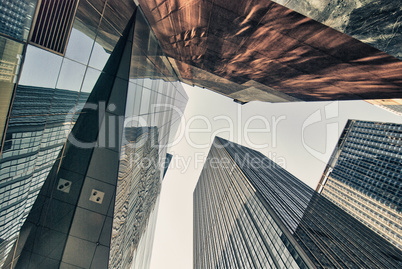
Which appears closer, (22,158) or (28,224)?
(22,158)

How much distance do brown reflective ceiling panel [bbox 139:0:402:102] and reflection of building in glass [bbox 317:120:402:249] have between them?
166510 mm

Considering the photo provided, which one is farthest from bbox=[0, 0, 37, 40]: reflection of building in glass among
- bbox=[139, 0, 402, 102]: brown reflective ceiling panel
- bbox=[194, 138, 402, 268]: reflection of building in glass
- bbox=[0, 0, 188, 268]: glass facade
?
bbox=[194, 138, 402, 268]: reflection of building in glass

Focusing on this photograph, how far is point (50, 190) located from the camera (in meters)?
6.55

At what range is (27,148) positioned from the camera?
5.47 metres

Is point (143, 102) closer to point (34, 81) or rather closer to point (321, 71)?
point (34, 81)

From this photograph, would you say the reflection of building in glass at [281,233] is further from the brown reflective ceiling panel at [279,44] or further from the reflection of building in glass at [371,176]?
the brown reflective ceiling panel at [279,44]

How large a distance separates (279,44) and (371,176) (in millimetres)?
181188

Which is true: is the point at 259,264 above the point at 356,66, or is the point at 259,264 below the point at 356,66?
below

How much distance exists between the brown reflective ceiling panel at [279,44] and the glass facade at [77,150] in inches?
112

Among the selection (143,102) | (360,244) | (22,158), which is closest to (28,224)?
(22,158)

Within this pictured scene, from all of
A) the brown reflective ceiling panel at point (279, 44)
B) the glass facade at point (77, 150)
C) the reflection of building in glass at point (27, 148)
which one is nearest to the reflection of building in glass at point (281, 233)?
the brown reflective ceiling panel at point (279, 44)

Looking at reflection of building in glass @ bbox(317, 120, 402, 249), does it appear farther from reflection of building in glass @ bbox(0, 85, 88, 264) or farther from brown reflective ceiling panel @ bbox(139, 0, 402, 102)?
reflection of building in glass @ bbox(0, 85, 88, 264)

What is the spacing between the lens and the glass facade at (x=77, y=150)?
18.3 ft

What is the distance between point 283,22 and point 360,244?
111 m
